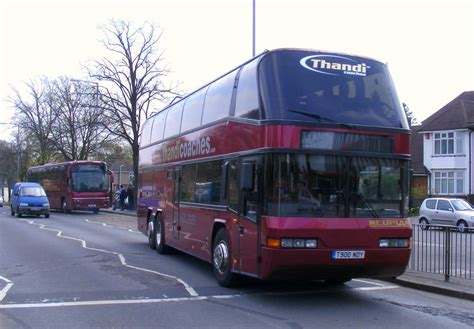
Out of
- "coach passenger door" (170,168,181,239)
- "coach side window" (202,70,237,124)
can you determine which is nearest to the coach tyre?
"coach passenger door" (170,168,181,239)

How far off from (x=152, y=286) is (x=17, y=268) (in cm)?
383

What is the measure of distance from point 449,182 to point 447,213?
21692mm

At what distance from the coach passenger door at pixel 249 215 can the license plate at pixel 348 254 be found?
1.16m

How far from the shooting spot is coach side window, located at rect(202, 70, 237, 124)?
1032cm

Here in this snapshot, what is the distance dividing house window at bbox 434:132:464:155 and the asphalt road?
3824cm

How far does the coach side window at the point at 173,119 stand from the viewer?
13844 mm

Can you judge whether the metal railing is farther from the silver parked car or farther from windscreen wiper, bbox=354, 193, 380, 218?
the silver parked car

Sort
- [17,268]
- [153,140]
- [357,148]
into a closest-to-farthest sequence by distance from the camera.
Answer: [357,148]
[17,268]
[153,140]

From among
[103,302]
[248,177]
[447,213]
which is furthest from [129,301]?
[447,213]

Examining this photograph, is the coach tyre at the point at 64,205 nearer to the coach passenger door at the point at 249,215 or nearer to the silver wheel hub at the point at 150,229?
the silver wheel hub at the point at 150,229

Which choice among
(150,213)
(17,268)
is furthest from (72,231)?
(17,268)

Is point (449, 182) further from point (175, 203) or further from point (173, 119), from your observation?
point (175, 203)

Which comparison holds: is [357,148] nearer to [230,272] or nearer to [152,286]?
[230,272]

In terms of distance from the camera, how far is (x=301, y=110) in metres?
8.48
